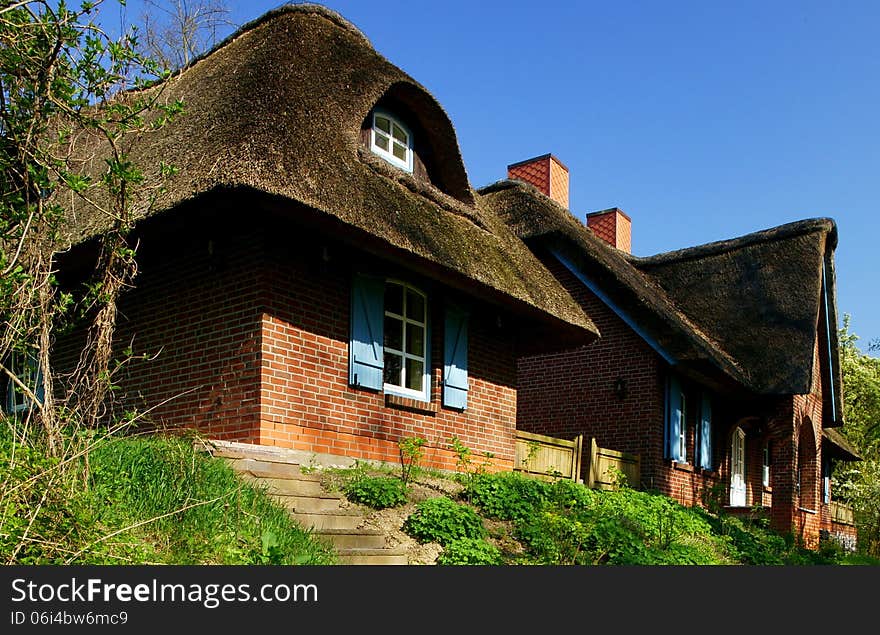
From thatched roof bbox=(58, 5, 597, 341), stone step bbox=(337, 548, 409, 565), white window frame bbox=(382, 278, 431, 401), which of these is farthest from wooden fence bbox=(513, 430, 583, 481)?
stone step bbox=(337, 548, 409, 565)

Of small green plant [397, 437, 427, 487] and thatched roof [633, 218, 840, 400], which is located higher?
thatched roof [633, 218, 840, 400]

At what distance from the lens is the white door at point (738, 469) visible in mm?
19781

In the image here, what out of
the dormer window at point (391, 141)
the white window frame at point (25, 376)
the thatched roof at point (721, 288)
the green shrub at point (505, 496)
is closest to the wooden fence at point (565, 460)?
the green shrub at point (505, 496)

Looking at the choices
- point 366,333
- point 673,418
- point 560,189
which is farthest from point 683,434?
point 366,333

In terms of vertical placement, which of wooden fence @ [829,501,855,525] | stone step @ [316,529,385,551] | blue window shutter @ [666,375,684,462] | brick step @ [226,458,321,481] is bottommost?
wooden fence @ [829,501,855,525]

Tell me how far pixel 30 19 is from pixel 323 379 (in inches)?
195

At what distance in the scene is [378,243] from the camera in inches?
384

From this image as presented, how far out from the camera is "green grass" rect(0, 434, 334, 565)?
517 centimetres

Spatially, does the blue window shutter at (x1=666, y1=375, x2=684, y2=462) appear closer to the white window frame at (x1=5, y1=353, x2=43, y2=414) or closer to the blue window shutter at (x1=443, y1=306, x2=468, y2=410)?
the blue window shutter at (x1=443, y1=306, x2=468, y2=410)

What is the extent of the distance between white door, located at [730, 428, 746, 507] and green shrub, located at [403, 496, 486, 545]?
1265 cm

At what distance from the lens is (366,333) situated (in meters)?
10.5

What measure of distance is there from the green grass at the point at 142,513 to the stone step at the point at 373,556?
327 mm

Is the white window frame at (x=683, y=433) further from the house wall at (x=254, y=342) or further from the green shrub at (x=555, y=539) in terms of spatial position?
the green shrub at (x=555, y=539)

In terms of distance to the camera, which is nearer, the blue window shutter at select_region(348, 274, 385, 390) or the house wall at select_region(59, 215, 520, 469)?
the house wall at select_region(59, 215, 520, 469)
